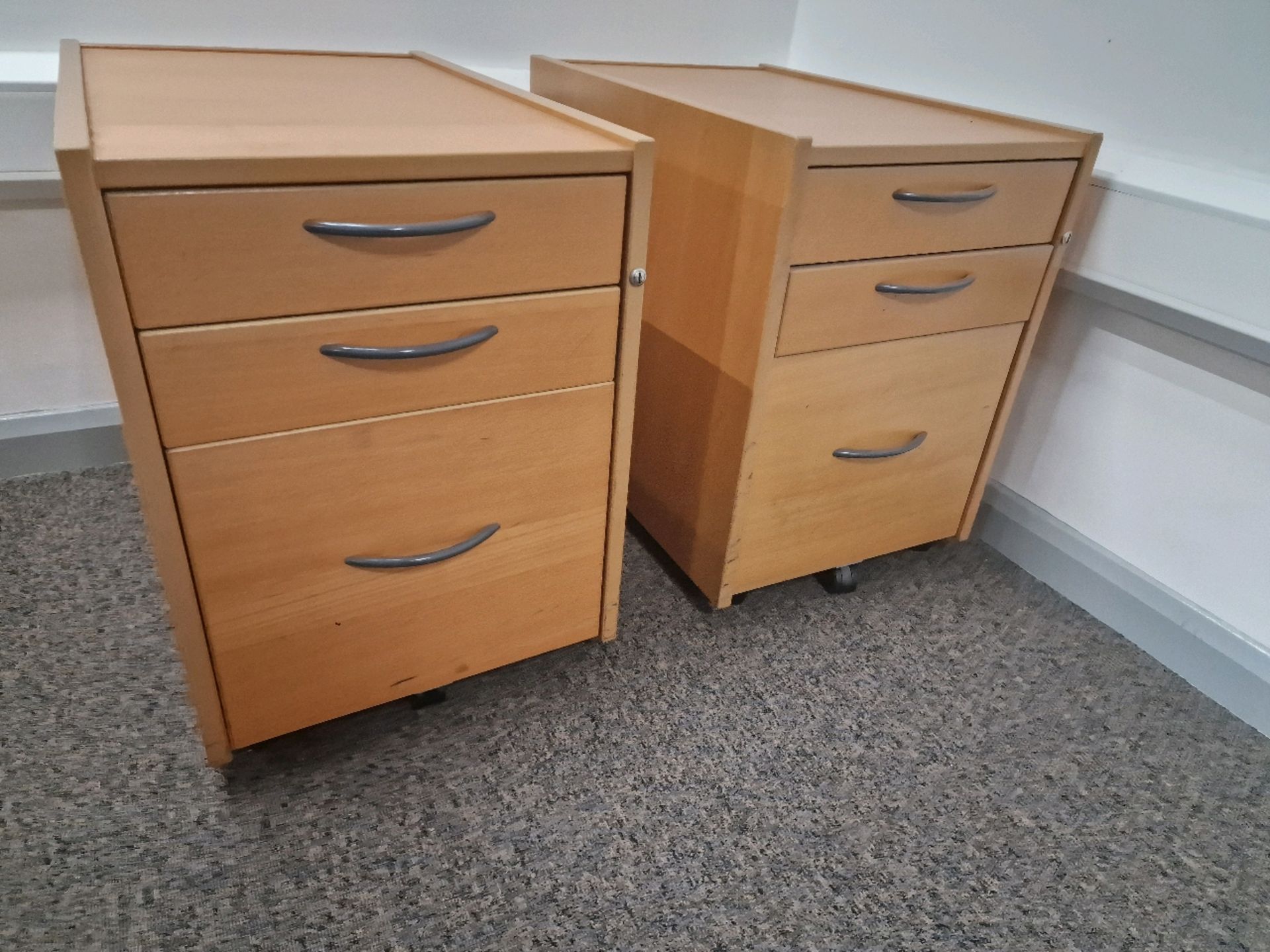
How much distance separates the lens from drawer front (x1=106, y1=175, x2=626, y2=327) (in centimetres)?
59

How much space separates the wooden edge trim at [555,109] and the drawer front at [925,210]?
0.64ft

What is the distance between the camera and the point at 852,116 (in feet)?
3.26

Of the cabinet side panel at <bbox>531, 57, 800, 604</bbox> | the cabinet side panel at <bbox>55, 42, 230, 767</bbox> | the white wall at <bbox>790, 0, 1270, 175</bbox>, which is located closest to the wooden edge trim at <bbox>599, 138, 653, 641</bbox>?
the cabinet side panel at <bbox>531, 57, 800, 604</bbox>

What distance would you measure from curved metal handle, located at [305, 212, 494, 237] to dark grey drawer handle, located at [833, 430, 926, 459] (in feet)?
1.78

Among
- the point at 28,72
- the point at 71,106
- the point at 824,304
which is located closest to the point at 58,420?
the point at 28,72

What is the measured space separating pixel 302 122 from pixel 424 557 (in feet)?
1.31

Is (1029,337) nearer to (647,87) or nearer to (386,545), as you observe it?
(647,87)

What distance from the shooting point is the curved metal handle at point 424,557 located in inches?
30.5

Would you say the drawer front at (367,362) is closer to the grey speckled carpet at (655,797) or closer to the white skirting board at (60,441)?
the grey speckled carpet at (655,797)

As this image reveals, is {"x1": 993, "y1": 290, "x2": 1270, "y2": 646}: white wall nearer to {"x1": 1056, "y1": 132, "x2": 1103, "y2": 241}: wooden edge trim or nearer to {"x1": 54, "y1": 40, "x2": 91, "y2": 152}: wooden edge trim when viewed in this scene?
{"x1": 1056, "y1": 132, "x2": 1103, "y2": 241}: wooden edge trim

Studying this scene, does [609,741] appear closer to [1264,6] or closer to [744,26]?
[1264,6]

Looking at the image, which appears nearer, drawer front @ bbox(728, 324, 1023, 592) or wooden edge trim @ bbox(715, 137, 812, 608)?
wooden edge trim @ bbox(715, 137, 812, 608)

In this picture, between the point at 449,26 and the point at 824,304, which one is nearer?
the point at 824,304

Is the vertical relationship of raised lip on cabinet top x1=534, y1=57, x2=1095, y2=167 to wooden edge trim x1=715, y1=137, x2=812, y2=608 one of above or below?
above
